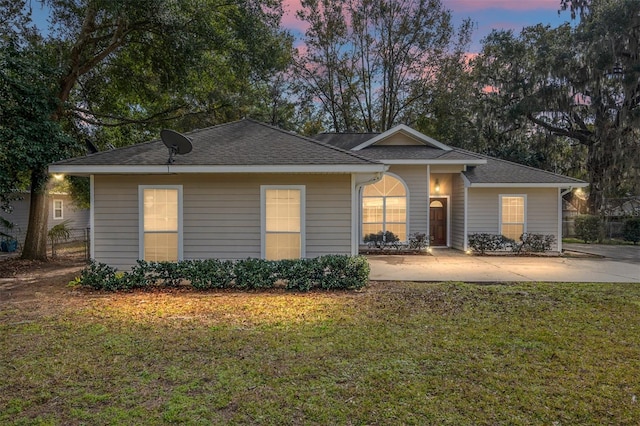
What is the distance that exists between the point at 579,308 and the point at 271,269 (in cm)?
551

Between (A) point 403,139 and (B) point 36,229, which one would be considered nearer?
(B) point 36,229

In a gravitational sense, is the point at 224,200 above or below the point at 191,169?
below

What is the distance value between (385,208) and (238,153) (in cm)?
664

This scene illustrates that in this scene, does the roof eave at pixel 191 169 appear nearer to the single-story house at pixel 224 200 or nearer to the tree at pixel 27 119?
the single-story house at pixel 224 200

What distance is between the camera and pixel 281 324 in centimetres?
537

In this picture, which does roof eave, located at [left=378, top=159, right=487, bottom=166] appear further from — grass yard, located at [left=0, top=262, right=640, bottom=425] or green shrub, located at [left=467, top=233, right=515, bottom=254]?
grass yard, located at [left=0, top=262, right=640, bottom=425]

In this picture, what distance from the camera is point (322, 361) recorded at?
13.4 ft

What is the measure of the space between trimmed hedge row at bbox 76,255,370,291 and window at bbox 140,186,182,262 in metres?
0.76

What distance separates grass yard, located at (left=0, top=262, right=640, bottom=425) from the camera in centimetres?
311

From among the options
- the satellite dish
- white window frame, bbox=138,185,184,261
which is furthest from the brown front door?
the satellite dish

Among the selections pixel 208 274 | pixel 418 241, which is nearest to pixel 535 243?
pixel 418 241

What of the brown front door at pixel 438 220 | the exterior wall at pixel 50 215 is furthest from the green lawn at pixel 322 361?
the exterior wall at pixel 50 215

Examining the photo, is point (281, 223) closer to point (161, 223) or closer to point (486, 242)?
point (161, 223)

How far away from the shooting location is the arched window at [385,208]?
13266 mm
